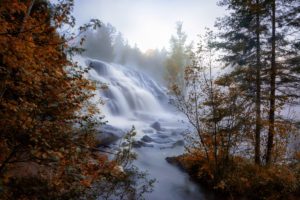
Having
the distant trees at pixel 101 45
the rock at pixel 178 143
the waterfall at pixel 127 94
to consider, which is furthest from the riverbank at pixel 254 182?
the distant trees at pixel 101 45

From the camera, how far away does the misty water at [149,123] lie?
11398mm

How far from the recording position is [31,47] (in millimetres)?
4992

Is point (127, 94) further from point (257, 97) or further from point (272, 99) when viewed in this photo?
point (272, 99)

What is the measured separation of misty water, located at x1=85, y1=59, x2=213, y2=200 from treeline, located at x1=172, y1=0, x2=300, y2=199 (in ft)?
4.58

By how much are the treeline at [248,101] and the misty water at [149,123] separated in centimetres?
140

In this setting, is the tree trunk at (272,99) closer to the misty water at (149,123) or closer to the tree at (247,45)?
the tree at (247,45)

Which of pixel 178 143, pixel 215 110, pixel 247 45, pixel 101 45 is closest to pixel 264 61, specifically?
pixel 247 45

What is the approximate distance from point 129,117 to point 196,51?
2068 centimetres

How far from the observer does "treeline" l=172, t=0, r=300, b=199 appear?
9.66 meters

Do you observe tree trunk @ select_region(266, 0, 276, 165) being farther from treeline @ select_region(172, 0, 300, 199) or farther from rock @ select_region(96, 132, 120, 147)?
rock @ select_region(96, 132, 120, 147)

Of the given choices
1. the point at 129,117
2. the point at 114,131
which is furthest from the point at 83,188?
the point at 129,117

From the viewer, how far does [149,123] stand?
29219mm

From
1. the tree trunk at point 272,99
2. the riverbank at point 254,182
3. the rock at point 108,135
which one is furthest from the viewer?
the rock at point 108,135

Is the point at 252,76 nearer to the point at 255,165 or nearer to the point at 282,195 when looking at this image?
the point at 255,165
